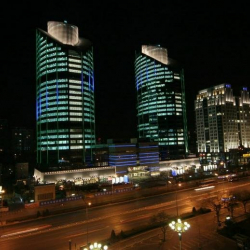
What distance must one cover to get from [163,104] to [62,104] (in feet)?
237

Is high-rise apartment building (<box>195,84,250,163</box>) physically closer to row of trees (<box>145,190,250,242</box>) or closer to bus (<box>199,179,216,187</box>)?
bus (<box>199,179,216,187</box>)

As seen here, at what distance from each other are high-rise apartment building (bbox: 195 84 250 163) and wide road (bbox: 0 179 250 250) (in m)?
100

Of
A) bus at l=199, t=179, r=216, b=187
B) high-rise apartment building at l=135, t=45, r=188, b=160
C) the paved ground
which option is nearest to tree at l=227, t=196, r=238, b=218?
the paved ground

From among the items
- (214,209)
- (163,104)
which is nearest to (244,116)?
(163,104)

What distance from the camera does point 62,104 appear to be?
122 m

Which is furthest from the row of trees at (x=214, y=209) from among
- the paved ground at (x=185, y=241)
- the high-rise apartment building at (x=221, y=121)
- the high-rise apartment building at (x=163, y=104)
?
the high-rise apartment building at (x=221, y=121)

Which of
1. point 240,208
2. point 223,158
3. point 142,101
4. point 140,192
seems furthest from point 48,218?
point 142,101

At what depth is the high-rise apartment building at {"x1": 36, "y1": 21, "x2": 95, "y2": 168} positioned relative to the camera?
121 metres

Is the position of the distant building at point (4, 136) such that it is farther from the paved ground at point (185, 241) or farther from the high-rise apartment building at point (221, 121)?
the paved ground at point (185, 241)

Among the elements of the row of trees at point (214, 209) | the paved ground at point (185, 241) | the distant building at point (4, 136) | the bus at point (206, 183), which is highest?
the distant building at point (4, 136)

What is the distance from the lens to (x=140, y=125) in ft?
573

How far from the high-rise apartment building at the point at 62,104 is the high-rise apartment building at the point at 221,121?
271 ft

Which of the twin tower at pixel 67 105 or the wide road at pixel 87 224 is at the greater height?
the twin tower at pixel 67 105

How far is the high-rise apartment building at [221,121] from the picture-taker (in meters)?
149
